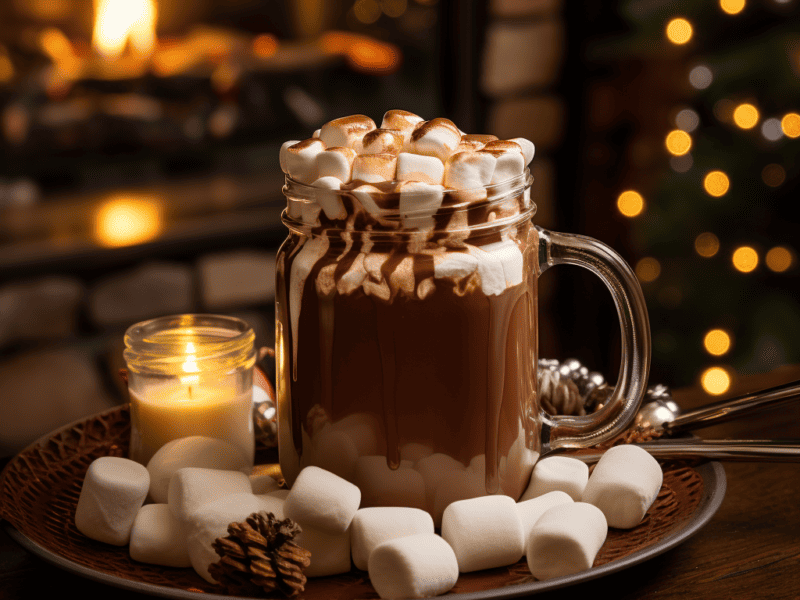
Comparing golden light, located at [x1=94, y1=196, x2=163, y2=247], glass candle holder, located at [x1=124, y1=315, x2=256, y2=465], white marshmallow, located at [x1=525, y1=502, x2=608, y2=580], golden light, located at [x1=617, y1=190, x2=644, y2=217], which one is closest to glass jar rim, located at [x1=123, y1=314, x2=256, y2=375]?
glass candle holder, located at [x1=124, y1=315, x2=256, y2=465]

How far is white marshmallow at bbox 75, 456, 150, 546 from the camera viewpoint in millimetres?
673

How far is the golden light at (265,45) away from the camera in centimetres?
209

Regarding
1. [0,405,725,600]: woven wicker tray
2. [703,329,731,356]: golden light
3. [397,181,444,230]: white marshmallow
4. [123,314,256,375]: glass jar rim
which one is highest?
[397,181,444,230]: white marshmallow

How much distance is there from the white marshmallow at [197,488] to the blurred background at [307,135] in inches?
51.7

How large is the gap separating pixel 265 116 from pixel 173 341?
1323 millimetres

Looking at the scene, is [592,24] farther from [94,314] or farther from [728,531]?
[728,531]

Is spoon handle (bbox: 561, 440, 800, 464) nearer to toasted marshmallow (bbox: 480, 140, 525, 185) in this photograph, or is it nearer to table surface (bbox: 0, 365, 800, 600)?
table surface (bbox: 0, 365, 800, 600)

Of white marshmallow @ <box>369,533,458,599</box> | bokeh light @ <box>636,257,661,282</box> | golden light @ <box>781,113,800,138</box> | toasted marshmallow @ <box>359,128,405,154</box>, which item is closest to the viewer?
white marshmallow @ <box>369,533,458,599</box>

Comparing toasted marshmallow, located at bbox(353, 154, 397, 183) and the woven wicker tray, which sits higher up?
toasted marshmallow, located at bbox(353, 154, 397, 183)

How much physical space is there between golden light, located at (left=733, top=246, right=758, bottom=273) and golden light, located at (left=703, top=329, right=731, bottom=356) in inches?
5.8

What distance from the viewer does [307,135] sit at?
2.11 metres

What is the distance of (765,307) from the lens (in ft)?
6.33

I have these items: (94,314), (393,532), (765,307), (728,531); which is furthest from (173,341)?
(765,307)

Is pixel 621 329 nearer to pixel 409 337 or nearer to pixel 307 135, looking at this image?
pixel 409 337
